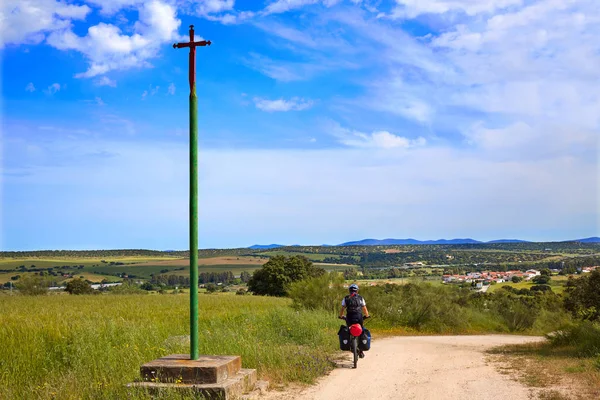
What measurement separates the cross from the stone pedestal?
528 millimetres

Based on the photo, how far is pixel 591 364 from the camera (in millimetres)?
12008

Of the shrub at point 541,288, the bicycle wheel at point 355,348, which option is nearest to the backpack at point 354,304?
the bicycle wheel at point 355,348

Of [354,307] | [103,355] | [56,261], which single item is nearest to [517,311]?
[354,307]

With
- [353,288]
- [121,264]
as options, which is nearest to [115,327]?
[353,288]

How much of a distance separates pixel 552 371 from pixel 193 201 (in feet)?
27.8

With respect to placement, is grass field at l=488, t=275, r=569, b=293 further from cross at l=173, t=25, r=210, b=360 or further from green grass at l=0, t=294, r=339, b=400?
cross at l=173, t=25, r=210, b=360

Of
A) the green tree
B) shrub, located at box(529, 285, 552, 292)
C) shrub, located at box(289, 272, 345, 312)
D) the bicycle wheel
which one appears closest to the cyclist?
the bicycle wheel

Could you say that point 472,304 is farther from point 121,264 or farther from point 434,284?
point 121,264

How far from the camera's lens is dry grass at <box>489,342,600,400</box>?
9656mm

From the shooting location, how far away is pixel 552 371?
11914mm

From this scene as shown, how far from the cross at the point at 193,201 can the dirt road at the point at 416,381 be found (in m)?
1.82

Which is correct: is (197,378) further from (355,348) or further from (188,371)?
(355,348)

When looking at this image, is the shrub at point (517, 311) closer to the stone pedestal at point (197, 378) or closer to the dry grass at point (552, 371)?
the dry grass at point (552, 371)

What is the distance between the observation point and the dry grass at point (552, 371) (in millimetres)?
Answer: 9656
